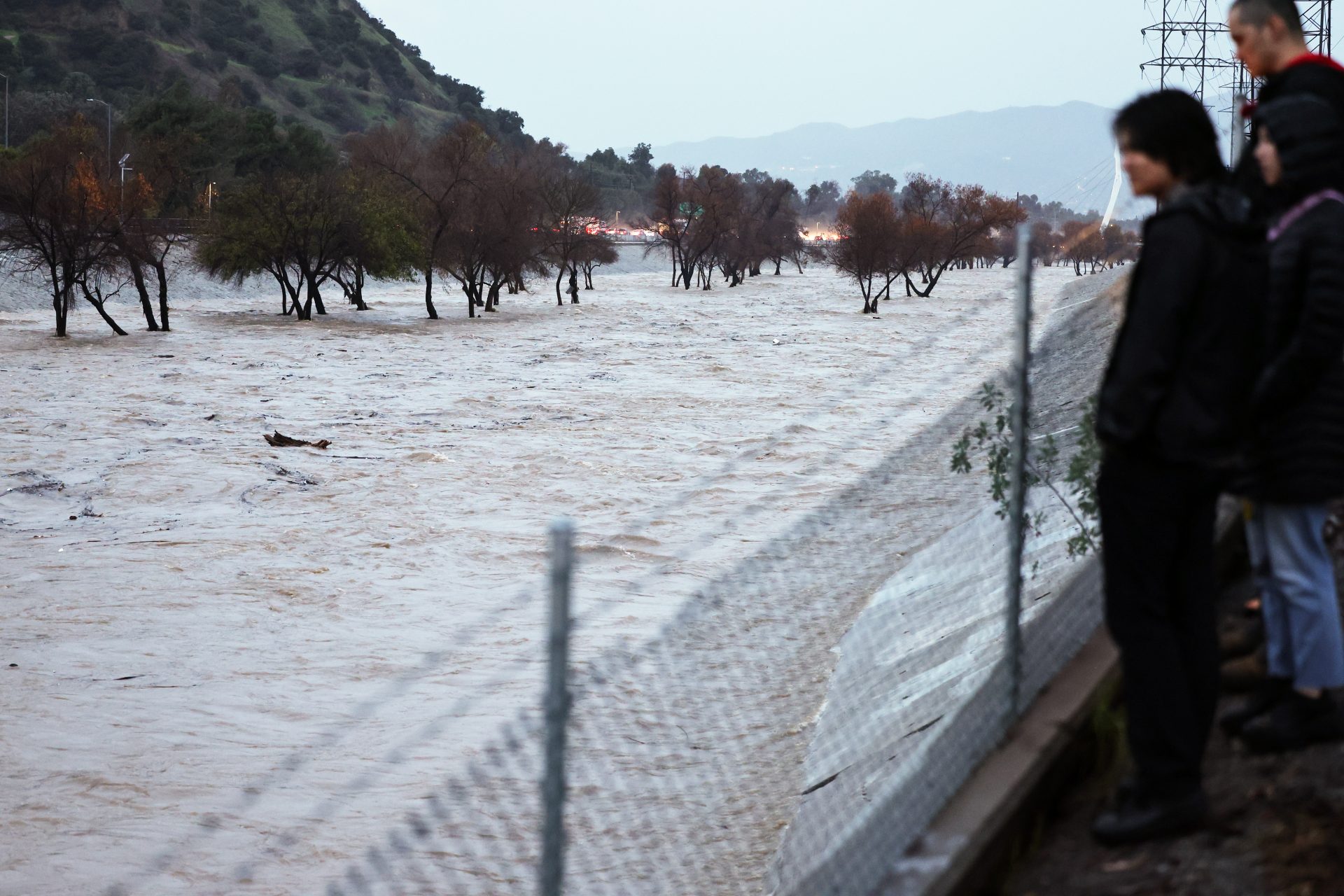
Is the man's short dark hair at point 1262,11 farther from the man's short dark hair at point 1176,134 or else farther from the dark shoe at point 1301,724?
the dark shoe at point 1301,724

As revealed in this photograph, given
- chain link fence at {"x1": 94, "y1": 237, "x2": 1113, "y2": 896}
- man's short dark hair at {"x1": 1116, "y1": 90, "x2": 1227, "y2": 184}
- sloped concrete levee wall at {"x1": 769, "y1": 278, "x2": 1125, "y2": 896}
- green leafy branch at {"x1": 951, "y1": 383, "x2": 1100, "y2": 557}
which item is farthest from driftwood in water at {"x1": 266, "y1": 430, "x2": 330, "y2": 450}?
man's short dark hair at {"x1": 1116, "y1": 90, "x2": 1227, "y2": 184}

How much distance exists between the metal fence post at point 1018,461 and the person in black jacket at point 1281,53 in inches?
31.6

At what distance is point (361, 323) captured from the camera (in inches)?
1880

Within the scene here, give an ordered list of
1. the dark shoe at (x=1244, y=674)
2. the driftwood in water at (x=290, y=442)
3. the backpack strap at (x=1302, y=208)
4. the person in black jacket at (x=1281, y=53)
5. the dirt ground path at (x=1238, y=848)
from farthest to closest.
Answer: the driftwood in water at (x=290, y=442), the dark shoe at (x=1244, y=674), the person in black jacket at (x=1281, y=53), the backpack strap at (x=1302, y=208), the dirt ground path at (x=1238, y=848)

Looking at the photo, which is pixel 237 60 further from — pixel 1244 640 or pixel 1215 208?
pixel 1215 208

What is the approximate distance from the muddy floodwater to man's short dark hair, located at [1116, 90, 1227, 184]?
1611 millimetres

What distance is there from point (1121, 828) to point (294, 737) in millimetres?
7436

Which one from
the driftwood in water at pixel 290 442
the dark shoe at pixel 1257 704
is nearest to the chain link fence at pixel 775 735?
the dark shoe at pixel 1257 704

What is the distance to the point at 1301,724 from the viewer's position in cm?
360

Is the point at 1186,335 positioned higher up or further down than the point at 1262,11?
further down

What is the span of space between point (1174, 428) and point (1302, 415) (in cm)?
59

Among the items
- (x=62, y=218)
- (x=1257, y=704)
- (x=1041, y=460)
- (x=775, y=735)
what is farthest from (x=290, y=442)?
(x=62, y=218)

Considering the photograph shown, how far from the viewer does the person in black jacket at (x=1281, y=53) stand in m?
3.59

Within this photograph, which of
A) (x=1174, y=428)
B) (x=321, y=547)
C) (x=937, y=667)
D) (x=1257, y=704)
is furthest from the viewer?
(x=321, y=547)
